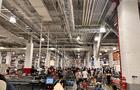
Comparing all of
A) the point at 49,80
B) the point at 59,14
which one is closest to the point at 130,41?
the point at 49,80

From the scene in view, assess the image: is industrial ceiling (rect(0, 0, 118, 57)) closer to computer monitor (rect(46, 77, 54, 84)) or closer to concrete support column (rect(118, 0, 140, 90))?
concrete support column (rect(118, 0, 140, 90))

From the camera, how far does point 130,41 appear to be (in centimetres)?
633

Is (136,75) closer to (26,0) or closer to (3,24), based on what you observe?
(26,0)

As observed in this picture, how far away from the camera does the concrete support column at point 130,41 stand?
20.2ft

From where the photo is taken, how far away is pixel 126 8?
6.45m

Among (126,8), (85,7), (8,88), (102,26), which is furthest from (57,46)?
(8,88)

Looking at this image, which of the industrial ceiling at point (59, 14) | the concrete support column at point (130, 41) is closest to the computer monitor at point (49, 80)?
the industrial ceiling at point (59, 14)

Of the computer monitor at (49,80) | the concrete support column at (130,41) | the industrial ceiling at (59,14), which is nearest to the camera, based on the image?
the concrete support column at (130,41)

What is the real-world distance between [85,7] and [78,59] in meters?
31.2

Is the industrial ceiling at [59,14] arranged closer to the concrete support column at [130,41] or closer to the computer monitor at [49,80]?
the concrete support column at [130,41]

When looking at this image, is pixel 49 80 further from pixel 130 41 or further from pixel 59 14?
pixel 130 41

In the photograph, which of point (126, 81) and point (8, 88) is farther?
point (126, 81)

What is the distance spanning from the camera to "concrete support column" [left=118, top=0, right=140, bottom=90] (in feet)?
20.2

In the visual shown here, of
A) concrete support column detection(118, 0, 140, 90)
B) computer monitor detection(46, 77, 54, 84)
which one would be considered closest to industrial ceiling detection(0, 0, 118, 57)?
concrete support column detection(118, 0, 140, 90)
